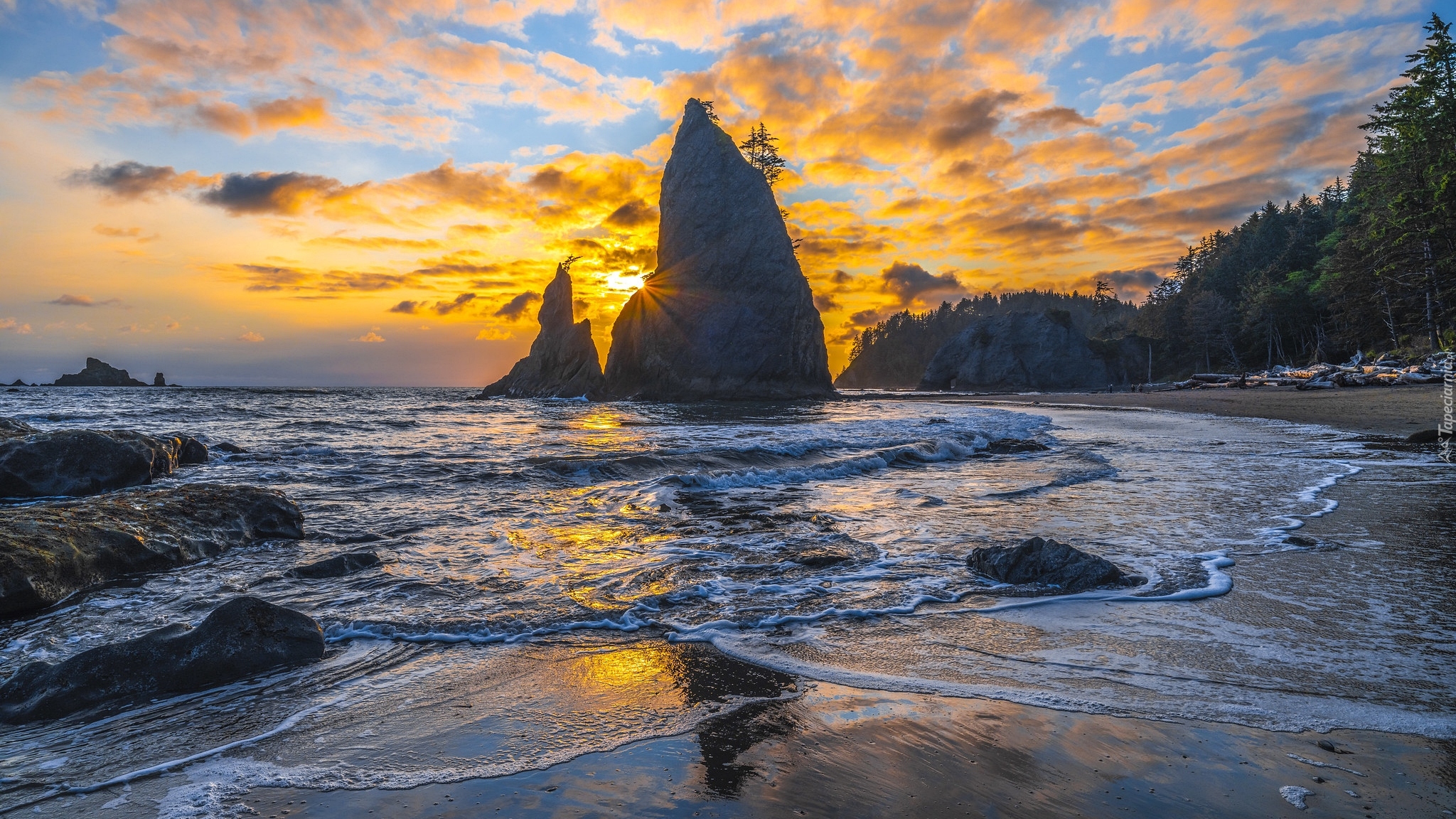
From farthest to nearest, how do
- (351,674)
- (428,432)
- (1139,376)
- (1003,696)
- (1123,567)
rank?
(1139,376) → (428,432) → (1123,567) → (351,674) → (1003,696)

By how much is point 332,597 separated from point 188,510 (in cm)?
297

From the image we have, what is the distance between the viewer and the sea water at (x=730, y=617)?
8.95 ft

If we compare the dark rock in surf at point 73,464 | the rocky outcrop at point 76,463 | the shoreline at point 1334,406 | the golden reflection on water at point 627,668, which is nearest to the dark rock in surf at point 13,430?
the rocky outcrop at point 76,463

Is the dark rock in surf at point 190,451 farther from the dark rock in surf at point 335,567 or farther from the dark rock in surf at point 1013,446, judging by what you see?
the dark rock in surf at point 1013,446

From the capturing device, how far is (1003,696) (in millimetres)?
2998

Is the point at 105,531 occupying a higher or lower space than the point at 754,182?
lower

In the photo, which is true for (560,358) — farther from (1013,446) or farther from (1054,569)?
(1054,569)

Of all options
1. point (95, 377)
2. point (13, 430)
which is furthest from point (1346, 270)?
point (95, 377)

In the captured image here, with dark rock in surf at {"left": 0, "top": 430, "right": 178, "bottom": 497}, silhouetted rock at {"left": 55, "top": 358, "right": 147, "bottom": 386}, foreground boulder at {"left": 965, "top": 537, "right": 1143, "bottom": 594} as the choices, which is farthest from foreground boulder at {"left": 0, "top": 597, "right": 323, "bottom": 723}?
silhouetted rock at {"left": 55, "top": 358, "right": 147, "bottom": 386}

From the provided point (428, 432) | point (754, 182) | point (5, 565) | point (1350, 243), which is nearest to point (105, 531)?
point (5, 565)

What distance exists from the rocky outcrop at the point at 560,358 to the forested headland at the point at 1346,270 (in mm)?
55863

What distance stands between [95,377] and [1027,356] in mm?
124813

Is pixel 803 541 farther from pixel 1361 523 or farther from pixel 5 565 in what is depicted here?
pixel 5 565

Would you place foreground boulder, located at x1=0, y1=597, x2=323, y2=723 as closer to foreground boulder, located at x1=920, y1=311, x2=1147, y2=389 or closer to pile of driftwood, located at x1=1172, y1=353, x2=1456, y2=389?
pile of driftwood, located at x1=1172, y1=353, x2=1456, y2=389
